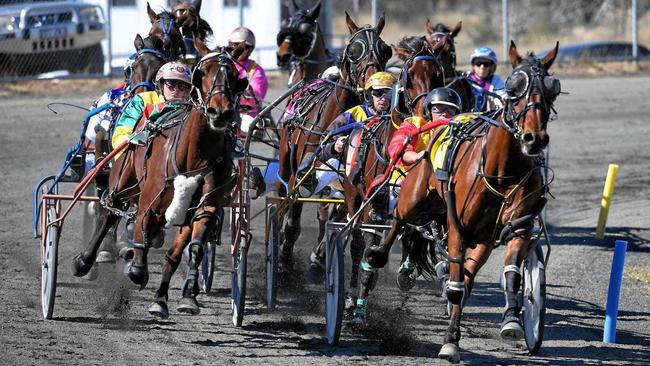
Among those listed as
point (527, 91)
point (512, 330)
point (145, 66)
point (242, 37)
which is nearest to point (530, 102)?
point (527, 91)

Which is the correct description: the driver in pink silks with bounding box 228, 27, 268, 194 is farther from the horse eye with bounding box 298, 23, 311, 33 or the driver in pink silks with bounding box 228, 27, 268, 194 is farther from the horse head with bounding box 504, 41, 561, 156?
the horse head with bounding box 504, 41, 561, 156

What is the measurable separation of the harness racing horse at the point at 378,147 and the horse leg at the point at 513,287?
4.66 feet

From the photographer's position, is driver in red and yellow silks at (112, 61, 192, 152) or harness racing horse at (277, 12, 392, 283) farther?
harness racing horse at (277, 12, 392, 283)

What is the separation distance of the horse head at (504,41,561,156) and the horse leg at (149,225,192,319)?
236 cm

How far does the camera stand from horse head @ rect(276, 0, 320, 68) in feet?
42.3

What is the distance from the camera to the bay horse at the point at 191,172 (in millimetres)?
8250

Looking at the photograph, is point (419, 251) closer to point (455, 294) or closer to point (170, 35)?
point (455, 294)

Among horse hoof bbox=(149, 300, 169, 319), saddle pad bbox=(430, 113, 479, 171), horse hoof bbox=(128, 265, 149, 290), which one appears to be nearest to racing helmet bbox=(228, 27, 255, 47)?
horse hoof bbox=(128, 265, 149, 290)

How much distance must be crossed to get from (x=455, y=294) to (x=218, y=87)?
1.96 m

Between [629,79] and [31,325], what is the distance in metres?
16.2

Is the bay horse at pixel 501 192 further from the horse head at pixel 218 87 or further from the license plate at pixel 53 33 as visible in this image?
the license plate at pixel 53 33

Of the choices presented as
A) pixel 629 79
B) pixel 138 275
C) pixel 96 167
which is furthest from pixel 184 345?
pixel 629 79

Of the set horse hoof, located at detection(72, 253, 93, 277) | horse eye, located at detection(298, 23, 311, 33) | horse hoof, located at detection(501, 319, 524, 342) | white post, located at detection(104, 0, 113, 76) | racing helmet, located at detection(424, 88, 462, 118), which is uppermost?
horse eye, located at detection(298, 23, 311, 33)

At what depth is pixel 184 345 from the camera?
Result: 27.4 ft
